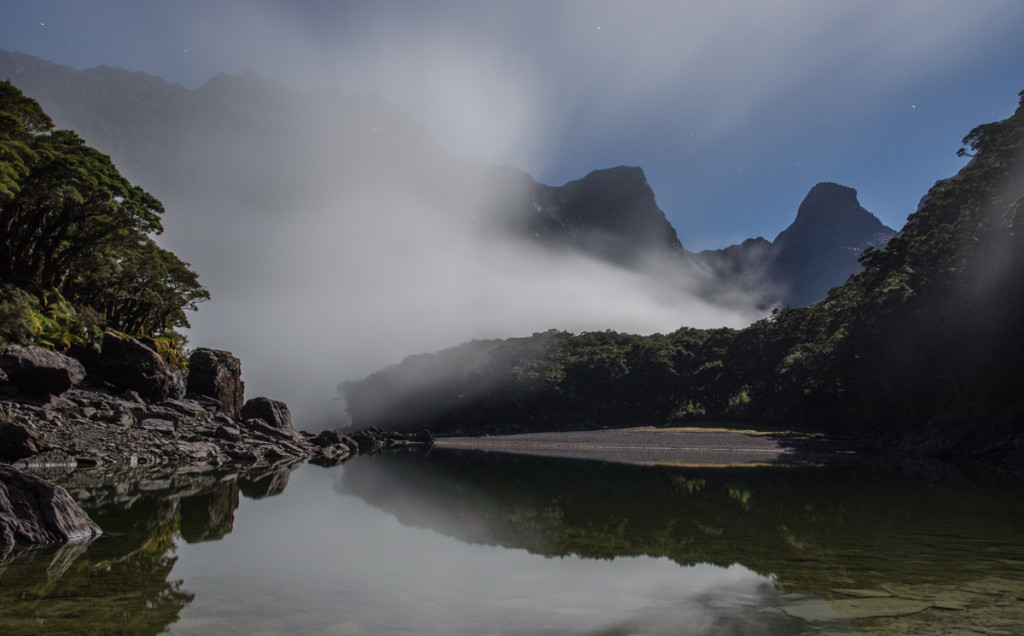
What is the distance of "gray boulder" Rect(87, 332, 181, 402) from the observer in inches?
1339

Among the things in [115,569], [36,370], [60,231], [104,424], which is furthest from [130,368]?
[115,569]

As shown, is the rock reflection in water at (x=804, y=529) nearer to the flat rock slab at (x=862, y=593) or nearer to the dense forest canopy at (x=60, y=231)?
the flat rock slab at (x=862, y=593)

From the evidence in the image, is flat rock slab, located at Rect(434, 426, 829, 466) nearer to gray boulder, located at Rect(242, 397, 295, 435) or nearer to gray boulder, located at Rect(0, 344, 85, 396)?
gray boulder, located at Rect(242, 397, 295, 435)

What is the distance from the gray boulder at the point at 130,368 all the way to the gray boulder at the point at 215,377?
322 inches

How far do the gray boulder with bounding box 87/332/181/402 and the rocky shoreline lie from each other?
54mm

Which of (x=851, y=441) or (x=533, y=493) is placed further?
(x=851, y=441)

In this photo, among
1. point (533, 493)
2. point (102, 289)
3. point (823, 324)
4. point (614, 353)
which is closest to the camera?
point (533, 493)

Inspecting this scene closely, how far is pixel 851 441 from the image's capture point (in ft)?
186

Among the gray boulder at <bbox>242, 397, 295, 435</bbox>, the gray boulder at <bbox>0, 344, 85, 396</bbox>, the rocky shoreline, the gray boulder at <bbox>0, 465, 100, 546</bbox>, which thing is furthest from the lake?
the gray boulder at <bbox>242, 397, 295, 435</bbox>

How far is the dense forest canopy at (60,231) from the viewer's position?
90.5 feet

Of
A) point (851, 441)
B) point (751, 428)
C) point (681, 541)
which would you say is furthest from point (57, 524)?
point (751, 428)

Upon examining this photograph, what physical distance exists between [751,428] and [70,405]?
237 feet

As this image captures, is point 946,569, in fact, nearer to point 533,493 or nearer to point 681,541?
point 681,541

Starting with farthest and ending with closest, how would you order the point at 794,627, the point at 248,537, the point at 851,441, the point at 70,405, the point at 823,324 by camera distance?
the point at 823,324 → the point at 851,441 → the point at 70,405 → the point at 248,537 → the point at 794,627
